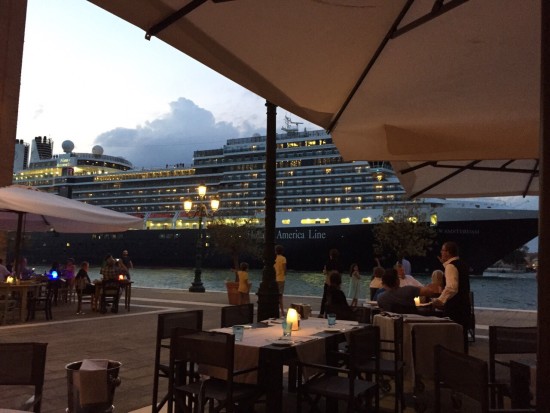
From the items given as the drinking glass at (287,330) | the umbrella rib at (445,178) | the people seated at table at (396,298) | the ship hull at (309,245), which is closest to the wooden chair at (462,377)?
the drinking glass at (287,330)

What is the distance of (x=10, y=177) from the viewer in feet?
4.60

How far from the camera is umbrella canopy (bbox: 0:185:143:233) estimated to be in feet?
24.4

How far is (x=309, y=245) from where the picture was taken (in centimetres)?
3391

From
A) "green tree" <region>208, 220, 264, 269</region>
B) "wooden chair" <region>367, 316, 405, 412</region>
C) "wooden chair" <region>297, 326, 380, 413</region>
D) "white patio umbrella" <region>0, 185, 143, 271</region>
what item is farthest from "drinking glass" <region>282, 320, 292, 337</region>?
"green tree" <region>208, 220, 264, 269</region>

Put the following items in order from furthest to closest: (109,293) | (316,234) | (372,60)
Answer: (316,234) → (109,293) → (372,60)

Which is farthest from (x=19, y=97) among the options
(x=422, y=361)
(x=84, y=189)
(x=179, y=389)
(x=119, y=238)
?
(x=84, y=189)

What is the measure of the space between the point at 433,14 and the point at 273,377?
223 centimetres

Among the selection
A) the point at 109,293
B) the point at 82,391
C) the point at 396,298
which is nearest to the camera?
the point at 82,391

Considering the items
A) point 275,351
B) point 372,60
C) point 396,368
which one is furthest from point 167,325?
point 372,60

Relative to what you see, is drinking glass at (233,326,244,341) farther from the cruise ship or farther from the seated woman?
the cruise ship

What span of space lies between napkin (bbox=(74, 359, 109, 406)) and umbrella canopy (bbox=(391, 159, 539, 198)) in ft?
10.6

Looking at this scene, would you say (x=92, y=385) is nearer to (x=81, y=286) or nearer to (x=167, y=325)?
(x=167, y=325)

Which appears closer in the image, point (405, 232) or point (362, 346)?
point (362, 346)

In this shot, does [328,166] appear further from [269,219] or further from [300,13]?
[300,13]
